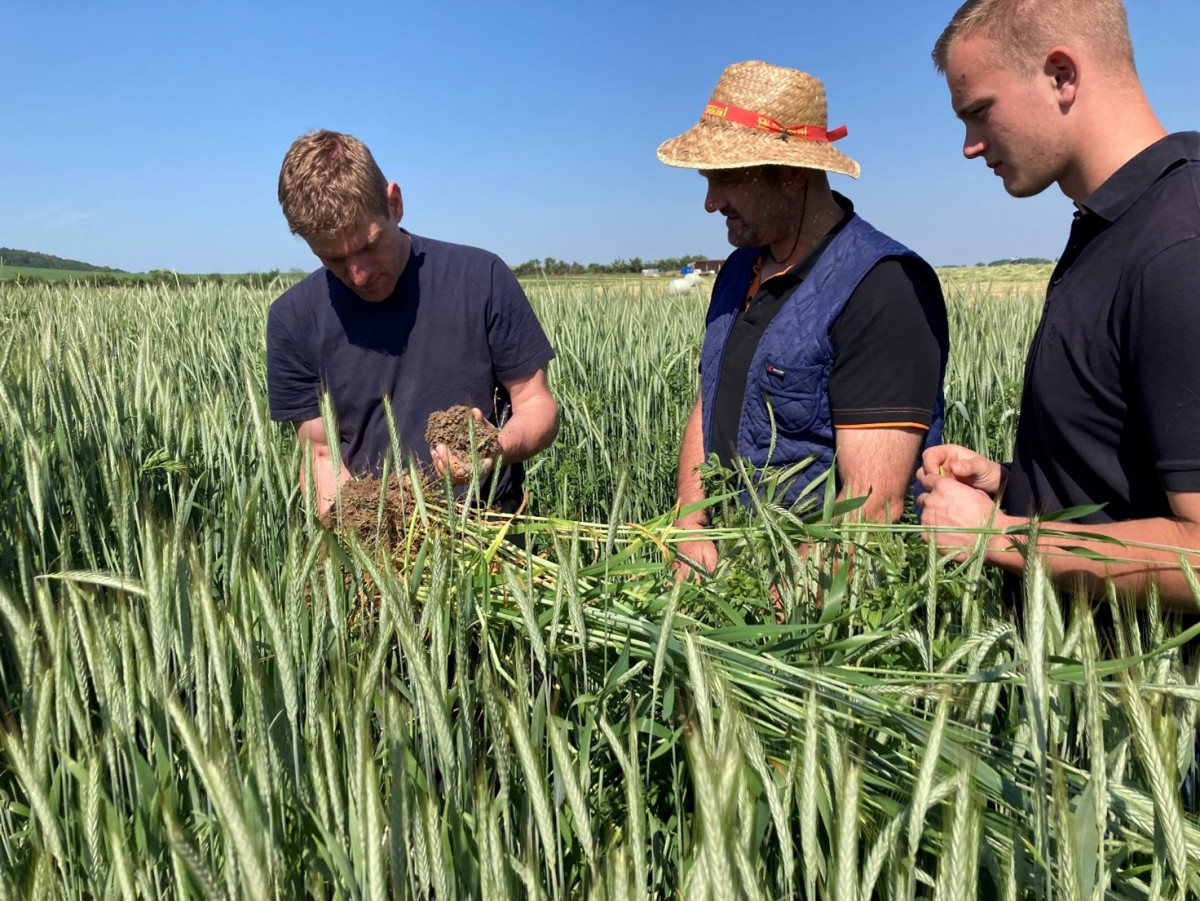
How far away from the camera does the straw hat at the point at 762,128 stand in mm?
1867

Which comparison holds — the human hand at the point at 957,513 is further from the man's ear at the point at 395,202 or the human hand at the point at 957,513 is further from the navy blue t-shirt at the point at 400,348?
the man's ear at the point at 395,202

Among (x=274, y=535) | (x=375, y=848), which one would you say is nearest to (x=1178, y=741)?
(x=375, y=848)

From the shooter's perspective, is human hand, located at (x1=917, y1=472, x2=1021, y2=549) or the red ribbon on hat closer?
human hand, located at (x1=917, y1=472, x2=1021, y2=549)

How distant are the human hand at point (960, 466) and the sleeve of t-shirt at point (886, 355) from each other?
182 mm

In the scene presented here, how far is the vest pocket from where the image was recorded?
1.78m

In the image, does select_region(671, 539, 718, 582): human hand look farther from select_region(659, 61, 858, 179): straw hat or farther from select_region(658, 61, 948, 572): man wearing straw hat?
select_region(659, 61, 858, 179): straw hat

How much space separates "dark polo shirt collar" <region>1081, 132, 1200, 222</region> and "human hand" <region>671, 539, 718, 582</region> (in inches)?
30.5

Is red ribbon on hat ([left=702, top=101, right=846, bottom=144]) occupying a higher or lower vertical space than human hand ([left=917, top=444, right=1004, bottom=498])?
higher

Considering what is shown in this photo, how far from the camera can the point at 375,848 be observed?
0.62 m

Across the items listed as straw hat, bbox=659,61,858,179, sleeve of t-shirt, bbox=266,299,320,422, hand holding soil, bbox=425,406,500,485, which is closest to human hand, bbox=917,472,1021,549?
hand holding soil, bbox=425,406,500,485

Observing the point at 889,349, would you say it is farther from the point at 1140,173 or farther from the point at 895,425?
the point at 1140,173

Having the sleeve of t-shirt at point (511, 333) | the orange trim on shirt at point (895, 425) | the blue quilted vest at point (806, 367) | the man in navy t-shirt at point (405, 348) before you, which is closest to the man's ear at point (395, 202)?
the man in navy t-shirt at point (405, 348)

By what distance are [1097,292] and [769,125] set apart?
0.91 meters

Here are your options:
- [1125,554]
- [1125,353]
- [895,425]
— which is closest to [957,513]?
[1125,554]
